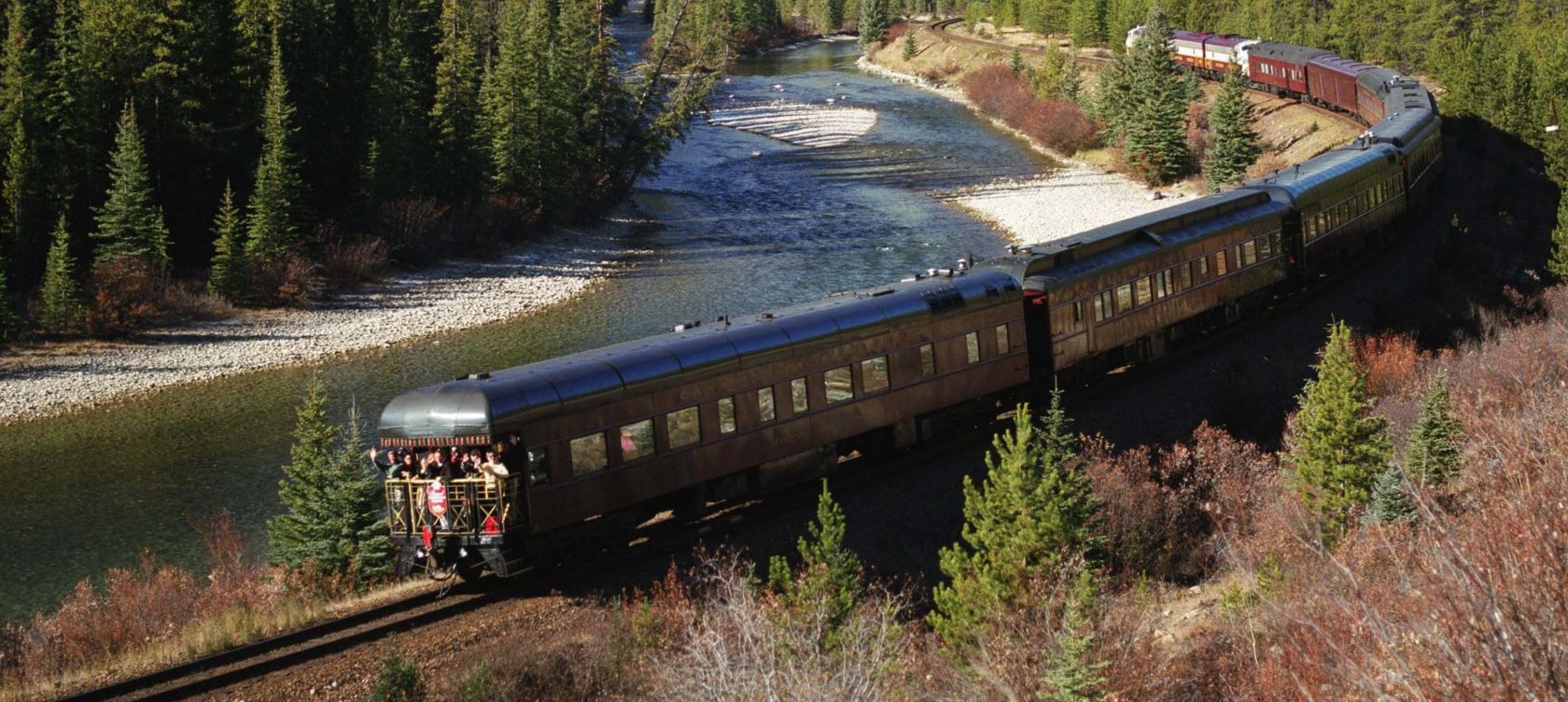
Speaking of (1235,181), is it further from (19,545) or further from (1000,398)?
(19,545)

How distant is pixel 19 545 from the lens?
92.3 ft

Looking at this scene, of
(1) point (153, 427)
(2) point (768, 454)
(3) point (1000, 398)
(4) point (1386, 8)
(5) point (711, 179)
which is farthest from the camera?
(4) point (1386, 8)

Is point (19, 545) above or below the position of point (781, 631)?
below

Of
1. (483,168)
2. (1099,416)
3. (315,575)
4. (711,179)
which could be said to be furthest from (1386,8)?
(315,575)

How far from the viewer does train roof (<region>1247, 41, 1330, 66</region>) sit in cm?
7725

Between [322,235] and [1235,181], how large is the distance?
39386 millimetres

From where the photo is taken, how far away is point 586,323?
47.0 m

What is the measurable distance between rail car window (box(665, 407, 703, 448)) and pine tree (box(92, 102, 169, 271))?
1209 inches

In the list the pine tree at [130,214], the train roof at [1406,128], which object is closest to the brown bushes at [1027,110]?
the train roof at [1406,128]

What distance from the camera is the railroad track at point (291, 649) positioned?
16.1m

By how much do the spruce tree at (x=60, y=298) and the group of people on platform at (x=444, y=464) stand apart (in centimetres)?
2735

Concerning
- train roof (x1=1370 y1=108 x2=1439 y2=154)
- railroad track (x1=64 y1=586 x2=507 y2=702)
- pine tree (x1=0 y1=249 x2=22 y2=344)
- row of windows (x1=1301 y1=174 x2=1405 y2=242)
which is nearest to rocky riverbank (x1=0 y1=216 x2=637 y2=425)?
pine tree (x1=0 y1=249 x2=22 y2=344)

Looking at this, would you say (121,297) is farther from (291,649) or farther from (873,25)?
(873,25)

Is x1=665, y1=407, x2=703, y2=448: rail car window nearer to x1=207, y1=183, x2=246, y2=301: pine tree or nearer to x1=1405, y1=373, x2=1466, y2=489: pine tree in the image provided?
x1=1405, y1=373, x2=1466, y2=489: pine tree
